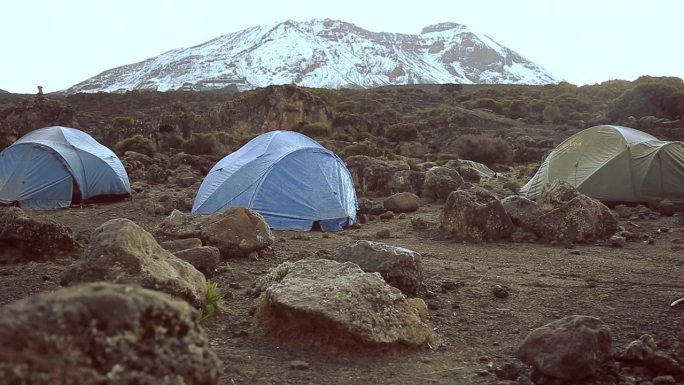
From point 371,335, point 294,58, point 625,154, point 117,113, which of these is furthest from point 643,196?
point 294,58

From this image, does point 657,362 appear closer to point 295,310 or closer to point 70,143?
point 295,310

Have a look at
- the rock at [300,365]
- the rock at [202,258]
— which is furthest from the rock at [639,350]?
the rock at [202,258]

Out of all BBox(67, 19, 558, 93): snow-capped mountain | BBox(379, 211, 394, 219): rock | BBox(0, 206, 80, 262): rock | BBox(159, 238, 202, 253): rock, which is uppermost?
BBox(67, 19, 558, 93): snow-capped mountain

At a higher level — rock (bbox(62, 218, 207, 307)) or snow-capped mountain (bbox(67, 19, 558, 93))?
snow-capped mountain (bbox(67, 19, 558, 93))

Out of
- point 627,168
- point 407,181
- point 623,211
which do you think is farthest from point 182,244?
point 627,168

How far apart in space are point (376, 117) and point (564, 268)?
2840 cm

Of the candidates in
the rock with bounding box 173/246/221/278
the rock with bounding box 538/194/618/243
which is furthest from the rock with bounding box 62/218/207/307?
the rock with bounding box 538/194/618/243

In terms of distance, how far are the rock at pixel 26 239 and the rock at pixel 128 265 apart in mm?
2708

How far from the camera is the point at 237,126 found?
3159cm

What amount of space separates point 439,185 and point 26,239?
8.40 metres

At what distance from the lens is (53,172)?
12711 millimetres

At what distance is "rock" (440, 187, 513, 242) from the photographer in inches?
344

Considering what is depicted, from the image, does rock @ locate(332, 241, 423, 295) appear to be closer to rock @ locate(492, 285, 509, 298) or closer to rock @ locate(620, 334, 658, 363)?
rock @ locate(492, 285, 509, 298)

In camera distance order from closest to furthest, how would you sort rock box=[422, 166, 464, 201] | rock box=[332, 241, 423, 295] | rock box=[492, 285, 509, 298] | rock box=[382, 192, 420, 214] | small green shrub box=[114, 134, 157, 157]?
rock box=[332, 241, 423, 295], rock box=[492, 285, 509, 298], rock box=[382, 192, 420, 214], rock box=[422, 166, 464, 201], small green shrub box=[114, 134, 157, 157]
